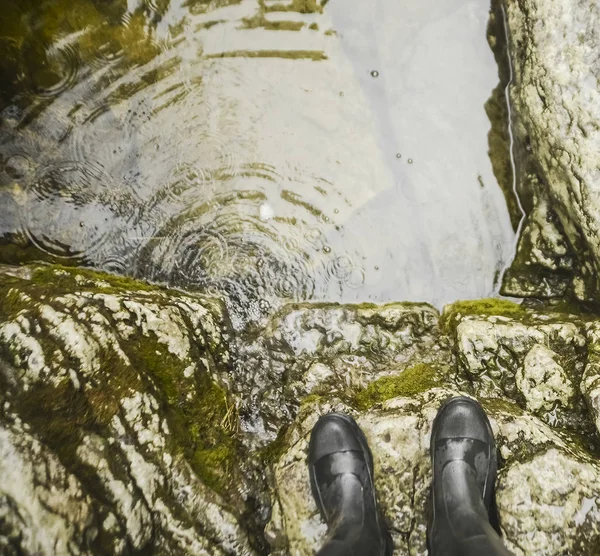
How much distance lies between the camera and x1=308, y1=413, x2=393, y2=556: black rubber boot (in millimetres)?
2115

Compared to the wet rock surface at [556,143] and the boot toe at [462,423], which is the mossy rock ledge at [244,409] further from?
the wet rock surface at [556,143]

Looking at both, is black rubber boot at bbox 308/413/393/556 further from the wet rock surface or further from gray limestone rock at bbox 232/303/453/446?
the wet rock surface

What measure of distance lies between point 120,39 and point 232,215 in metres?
1.54

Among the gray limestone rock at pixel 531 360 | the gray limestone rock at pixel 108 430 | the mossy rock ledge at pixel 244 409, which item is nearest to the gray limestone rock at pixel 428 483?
the mossy rock ledge at pixel 244 409

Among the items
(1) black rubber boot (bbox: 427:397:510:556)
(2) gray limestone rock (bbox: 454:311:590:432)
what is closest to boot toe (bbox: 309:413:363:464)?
(1) black rubber boot (bbox: 427:397:510:556)

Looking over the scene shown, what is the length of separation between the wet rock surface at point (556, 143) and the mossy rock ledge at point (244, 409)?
0.28 m

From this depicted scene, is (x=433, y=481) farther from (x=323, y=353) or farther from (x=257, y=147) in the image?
(x=257, y=147)

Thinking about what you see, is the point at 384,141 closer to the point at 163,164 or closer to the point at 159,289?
the point at 163,164

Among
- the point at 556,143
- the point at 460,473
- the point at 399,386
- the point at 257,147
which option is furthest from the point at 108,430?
the point at 556,143

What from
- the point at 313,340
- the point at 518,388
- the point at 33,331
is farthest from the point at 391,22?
the point at 33,331

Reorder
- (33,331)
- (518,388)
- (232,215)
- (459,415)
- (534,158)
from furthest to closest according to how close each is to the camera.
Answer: (232,215) < (534,158) < (518,388) < (459,415) < (33,331)

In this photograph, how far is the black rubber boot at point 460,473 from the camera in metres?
2.04

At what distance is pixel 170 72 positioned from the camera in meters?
3.13

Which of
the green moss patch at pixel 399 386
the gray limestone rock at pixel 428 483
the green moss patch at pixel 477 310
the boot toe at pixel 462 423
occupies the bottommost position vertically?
the gray limestone rock at pixel 428 483
